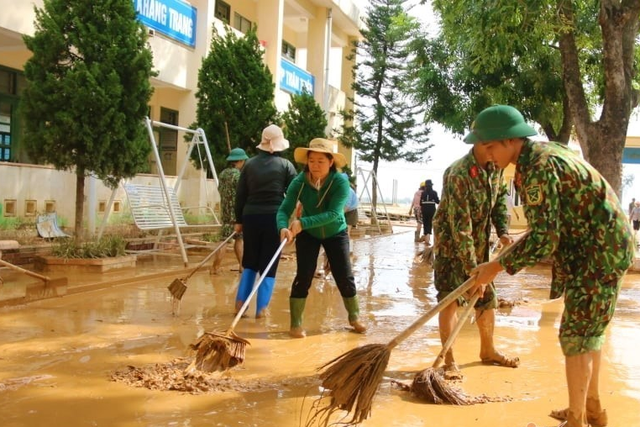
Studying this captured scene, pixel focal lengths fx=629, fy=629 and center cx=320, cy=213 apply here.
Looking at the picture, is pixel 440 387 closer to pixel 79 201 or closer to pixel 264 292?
pixel 264 292

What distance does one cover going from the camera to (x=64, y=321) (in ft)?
18.0

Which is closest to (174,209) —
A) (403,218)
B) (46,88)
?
→ (46,88)

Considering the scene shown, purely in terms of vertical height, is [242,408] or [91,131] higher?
[91,131]

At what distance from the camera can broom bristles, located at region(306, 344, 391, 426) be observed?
3.12 metres

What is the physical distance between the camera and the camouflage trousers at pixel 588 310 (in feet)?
9.84

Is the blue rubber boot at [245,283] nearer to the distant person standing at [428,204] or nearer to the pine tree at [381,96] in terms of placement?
the distant person standing at [428,204]

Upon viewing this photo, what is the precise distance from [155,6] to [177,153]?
12.2 ft

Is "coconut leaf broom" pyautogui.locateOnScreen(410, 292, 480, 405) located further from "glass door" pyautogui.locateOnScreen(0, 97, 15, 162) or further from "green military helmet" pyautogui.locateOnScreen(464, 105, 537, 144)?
"glass door" pyautogui.locateOnScreen(0, 97, 15, 162)

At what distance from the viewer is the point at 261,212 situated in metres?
5.80

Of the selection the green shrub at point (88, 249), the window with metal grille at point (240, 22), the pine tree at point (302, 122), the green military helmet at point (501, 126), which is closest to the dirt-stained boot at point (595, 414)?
the green military helmet at point (501, 126)

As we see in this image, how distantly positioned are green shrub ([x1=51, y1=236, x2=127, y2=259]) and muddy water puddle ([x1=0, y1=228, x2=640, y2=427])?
128 cm

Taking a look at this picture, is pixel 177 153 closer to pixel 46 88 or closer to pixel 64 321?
pixel 46 88

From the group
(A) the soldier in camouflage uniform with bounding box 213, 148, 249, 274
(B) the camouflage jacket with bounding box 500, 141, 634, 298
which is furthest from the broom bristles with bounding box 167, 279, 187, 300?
(B) the camouflage jacket with bounding box 500, 141, 634, 298

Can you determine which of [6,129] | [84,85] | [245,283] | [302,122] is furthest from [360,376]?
[302,122]
